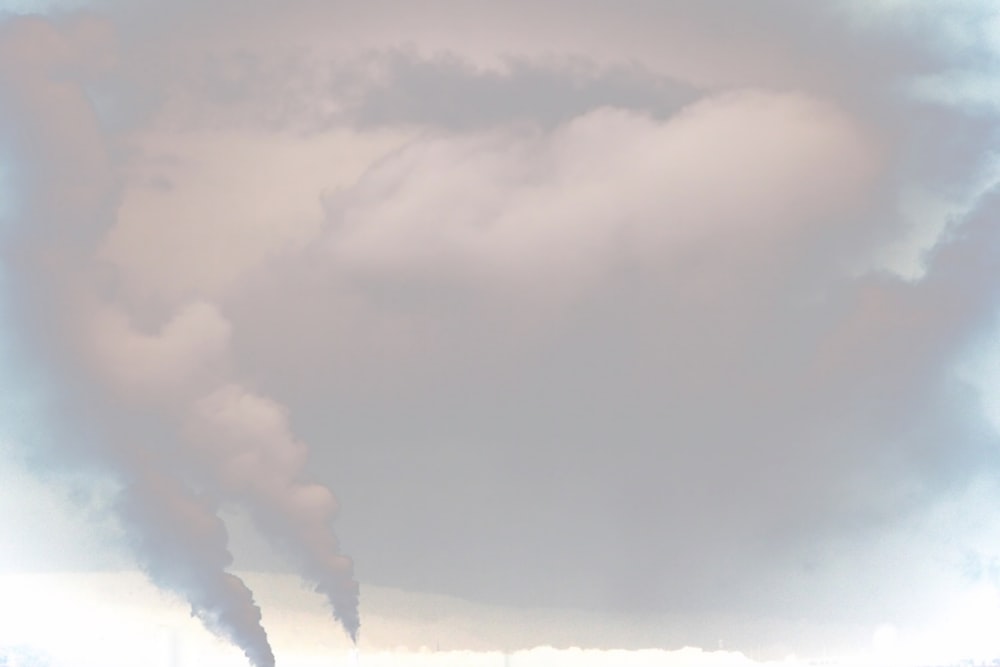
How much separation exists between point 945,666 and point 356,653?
12.1 meters

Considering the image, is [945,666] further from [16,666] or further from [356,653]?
[16,666]

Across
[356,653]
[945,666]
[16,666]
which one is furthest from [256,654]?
[945,666]

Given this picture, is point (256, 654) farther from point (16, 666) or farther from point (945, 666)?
point (945, 666)

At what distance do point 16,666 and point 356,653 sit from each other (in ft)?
22.7

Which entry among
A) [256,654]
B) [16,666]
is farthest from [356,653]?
[16,666]

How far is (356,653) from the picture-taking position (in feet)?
116

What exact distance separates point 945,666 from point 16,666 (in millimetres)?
18778

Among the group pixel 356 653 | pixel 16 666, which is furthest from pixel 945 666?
pixel 16 666

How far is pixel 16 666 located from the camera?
36.5m

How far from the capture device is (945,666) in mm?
37625

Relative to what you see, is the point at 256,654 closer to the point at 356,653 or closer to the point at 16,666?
the point at 356,653

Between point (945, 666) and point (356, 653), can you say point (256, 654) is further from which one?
point (945, 666)

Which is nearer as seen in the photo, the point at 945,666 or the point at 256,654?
the point at 256,654
